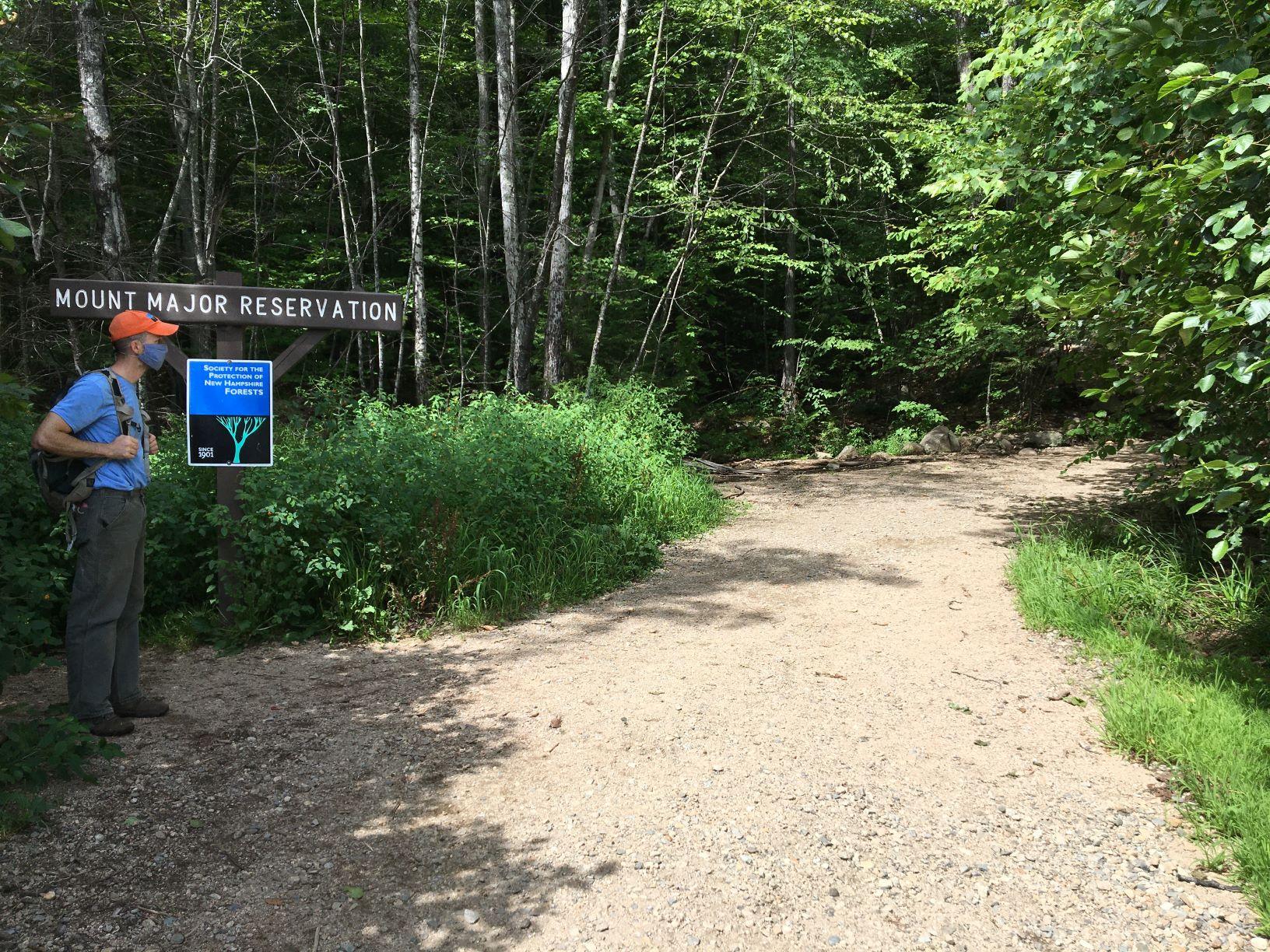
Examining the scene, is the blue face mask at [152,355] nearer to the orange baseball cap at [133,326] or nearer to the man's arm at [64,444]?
the orange baseball cap at [133,326]

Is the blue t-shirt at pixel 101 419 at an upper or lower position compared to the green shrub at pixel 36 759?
upper

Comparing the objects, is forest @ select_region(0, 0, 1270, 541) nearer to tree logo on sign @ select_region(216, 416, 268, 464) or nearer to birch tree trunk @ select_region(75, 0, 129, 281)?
birch tree trunk @ select_region(75, 0, 129, 281)

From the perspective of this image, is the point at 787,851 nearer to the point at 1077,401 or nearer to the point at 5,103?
the point at 5,103

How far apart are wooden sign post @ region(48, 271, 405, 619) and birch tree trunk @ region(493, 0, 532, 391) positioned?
4969mm

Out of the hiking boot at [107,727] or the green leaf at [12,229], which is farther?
the hiking boot at [107,727]

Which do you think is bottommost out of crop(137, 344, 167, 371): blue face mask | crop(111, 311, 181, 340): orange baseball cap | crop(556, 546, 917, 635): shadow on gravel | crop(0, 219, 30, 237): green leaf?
crop(556, 546, 917, 635): shadow on gravel

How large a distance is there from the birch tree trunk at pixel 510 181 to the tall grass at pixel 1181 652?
6.24m

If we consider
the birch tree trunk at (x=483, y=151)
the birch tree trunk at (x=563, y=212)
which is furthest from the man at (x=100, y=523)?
the birch tree trunk at (x=483, y=151)

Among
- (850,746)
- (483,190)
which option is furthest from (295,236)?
(850,746)

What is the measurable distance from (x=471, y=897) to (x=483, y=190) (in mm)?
13709

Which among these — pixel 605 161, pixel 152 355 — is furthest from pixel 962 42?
pixel 152 355

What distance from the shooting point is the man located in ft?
13.6

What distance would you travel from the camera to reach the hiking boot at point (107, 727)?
13.8ft

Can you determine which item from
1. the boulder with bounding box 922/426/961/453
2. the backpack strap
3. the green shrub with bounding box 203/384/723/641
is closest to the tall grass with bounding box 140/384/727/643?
the green shrub with bounding box 203/384/723/641
